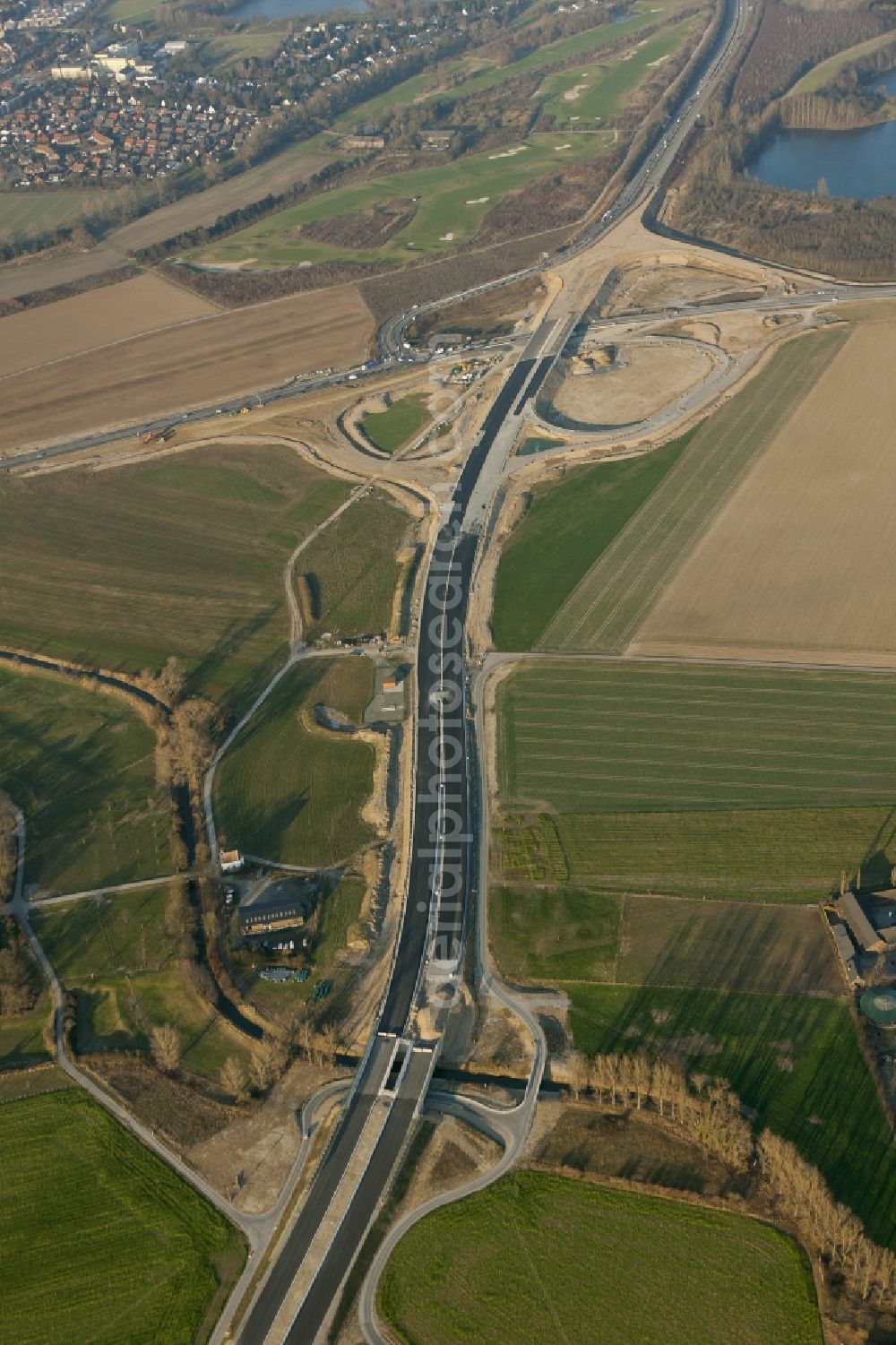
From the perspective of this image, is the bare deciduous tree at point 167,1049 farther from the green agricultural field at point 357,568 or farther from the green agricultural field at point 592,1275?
the green agricultural field at point 357,568

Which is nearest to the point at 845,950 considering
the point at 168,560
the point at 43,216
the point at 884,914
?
the point at 884,914

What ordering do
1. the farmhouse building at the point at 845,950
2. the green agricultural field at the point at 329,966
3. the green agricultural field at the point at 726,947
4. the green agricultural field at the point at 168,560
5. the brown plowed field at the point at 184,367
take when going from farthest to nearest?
the brown plowed field at the point at 184,367, the green agricultural field at the point at 168,560, the green agricultural field at the point at 329,966, the green agricultural field at the point at 726,947, the farmhouse building at the point at 845,950

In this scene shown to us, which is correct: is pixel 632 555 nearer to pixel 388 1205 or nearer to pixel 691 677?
pixel 691 677

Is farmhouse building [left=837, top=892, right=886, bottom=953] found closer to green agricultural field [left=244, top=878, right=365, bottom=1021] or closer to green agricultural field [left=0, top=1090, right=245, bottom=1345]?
green agricultural field [left=244, top=878, right=365, bottom=1021]

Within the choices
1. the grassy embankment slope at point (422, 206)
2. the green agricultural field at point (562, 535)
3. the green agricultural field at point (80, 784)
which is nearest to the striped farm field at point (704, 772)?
the green agricultural field at point (562, 535)

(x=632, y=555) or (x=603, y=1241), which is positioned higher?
(x=632, y=555)

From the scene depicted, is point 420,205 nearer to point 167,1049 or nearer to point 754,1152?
point 167,1049

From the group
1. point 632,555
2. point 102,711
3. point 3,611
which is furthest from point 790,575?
point 3,611
